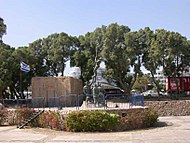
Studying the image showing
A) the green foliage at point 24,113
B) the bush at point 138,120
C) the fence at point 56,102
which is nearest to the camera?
the bush at point 138,120

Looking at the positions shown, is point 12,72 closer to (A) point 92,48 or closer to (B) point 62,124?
(A) point 92,48

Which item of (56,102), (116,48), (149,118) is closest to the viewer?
(149,118)

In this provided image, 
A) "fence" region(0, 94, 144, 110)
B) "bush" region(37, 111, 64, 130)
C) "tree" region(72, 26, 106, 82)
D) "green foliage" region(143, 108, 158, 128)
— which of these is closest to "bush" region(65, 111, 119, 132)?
"bush" region(37, 111, 64, 130)

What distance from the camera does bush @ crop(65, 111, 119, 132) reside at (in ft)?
61.4

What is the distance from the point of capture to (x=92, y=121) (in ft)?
61.4

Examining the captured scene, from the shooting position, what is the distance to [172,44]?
40.0m

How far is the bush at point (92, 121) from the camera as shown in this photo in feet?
61.4

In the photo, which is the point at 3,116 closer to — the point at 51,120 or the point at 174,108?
the point at 51,120

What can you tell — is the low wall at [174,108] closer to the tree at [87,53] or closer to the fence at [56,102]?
the fence at [56,102]

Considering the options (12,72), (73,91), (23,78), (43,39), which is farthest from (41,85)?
(43,39)

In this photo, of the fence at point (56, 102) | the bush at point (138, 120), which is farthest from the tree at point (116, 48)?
the bush at point (138, 120)

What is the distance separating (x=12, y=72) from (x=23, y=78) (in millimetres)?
4699

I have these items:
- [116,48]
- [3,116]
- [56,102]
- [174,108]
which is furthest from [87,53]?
[3,116]

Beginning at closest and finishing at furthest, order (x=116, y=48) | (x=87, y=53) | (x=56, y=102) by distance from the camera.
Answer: (x=56, y=102), (x=116, y=48), (x=87, y=53)
